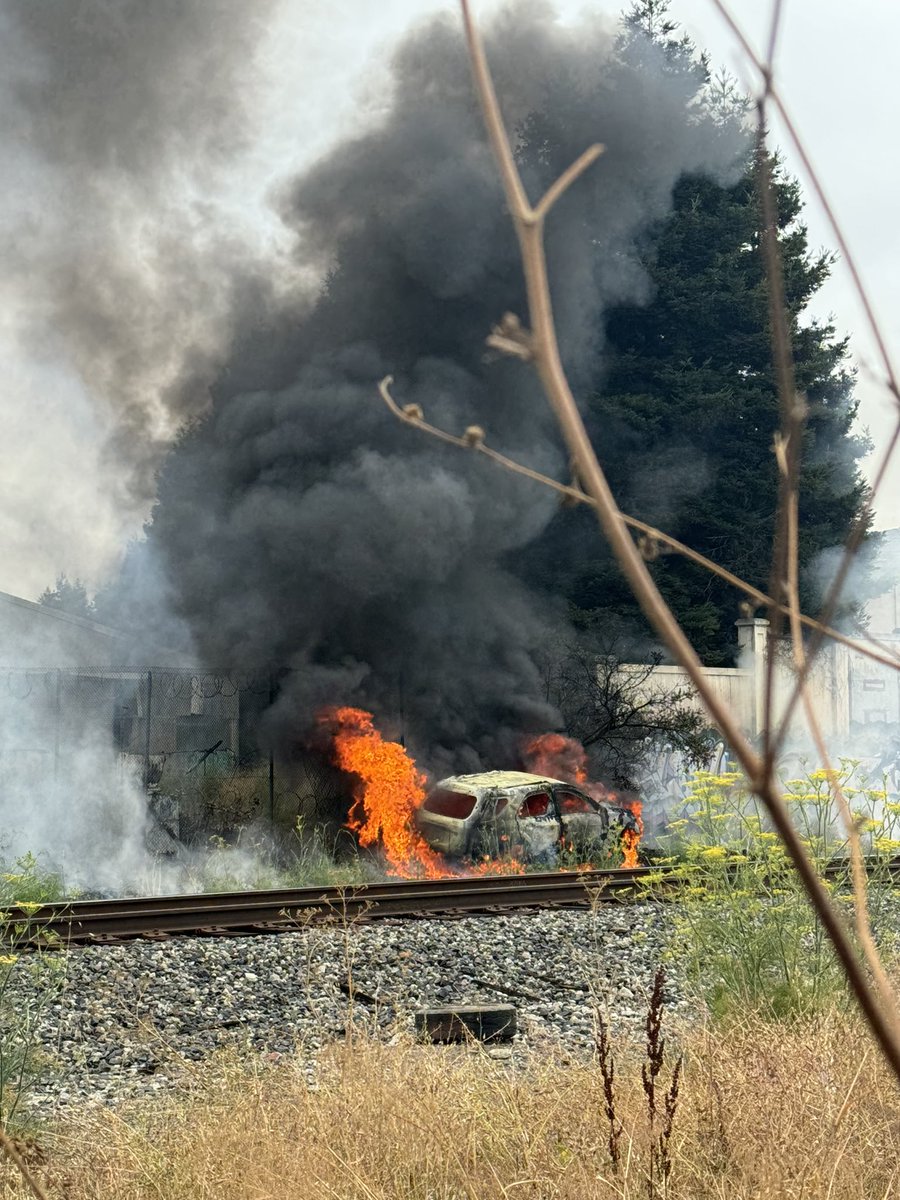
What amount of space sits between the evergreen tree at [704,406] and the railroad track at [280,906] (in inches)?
658

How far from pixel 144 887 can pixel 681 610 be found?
52.6ft

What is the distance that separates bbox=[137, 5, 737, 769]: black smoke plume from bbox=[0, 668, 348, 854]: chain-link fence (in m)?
0.77

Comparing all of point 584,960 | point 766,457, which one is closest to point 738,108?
point 766,457

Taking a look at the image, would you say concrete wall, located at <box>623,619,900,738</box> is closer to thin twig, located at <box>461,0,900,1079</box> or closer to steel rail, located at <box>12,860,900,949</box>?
steel rail, located at <box>12,860,900,949</box>

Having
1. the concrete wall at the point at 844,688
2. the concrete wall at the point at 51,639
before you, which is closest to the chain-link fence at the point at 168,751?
the concrete wall at the point at 51,639

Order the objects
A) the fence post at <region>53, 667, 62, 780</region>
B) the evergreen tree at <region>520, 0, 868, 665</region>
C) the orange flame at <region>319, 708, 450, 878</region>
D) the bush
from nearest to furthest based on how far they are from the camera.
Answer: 1. the bush
2. the orange flame at <region>319, 708, 450, 878</region>
3. the fence post at <region>53, 667, 62, 780</region>
4. the evergreen tree at <region>520, 0, 868, 665</region>

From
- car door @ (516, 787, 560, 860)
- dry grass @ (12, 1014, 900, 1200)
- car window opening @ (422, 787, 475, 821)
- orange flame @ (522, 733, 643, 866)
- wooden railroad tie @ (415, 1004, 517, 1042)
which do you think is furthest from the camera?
orange flame @ (522, 733, 643, 866)

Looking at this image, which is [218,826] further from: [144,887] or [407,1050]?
[407,1050]

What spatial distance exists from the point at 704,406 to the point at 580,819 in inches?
618

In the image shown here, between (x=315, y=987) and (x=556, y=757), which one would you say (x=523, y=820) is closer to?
(x=556, y=757)

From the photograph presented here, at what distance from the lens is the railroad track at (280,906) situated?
890cm

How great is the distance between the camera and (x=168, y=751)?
18.1 metres

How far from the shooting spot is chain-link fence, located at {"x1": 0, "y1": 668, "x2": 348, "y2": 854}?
17.1 meters

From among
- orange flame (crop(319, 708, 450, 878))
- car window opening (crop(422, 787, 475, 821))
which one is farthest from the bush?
orange flame (crop(319, 708, 450, 878))
